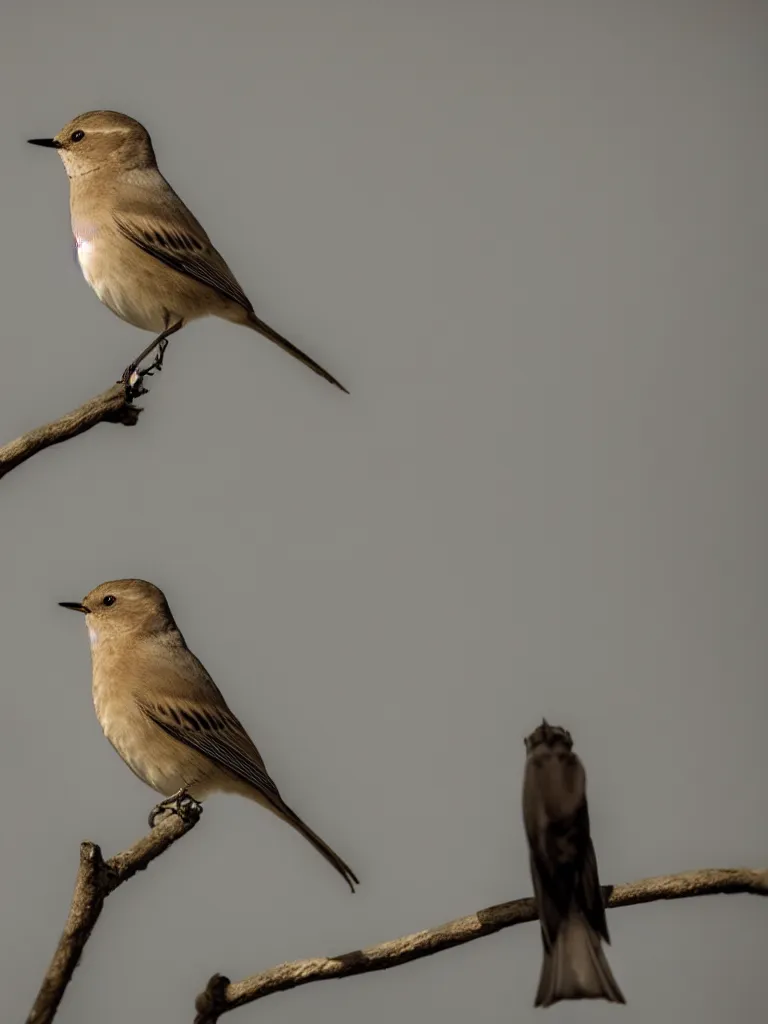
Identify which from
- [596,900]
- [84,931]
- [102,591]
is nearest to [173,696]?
[102,591]

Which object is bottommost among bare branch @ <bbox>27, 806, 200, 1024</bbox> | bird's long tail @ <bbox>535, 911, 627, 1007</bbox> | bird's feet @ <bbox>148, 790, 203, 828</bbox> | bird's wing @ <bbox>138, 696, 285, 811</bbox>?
bird's long tail @ <bbox>535, 911, 627, 1007</bbox>

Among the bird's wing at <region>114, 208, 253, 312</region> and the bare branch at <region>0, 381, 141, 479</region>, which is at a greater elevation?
the bird's wing at <region>114, 208, 253, 312</region>

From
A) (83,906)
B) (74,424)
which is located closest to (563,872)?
(83,906)

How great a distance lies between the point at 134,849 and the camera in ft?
15.9

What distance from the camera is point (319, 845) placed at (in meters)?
5.48

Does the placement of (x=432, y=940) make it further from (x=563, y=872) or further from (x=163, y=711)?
(x=163, y=711)

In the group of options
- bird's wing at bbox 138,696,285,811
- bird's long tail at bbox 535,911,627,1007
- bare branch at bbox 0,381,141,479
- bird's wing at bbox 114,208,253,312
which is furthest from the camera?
bird's wing at bbox 114,208,253,312

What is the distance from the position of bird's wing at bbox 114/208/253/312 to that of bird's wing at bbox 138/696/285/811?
1.70 metres

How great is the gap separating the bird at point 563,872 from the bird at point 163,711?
97 centimetres

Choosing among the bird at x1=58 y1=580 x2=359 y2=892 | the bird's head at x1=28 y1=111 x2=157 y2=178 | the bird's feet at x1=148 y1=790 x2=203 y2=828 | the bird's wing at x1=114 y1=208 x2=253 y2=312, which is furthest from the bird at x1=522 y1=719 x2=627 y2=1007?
the bird's head at x1=28 y1=111 x2=157 y2=178

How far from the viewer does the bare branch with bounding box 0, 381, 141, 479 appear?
17.2ft

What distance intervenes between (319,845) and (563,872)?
3.72 feet

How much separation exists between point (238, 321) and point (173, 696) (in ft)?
5.30

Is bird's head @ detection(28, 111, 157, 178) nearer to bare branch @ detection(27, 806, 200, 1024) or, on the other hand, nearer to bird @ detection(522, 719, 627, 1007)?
bare branch @ detection(27, 806, 200, 1024)
